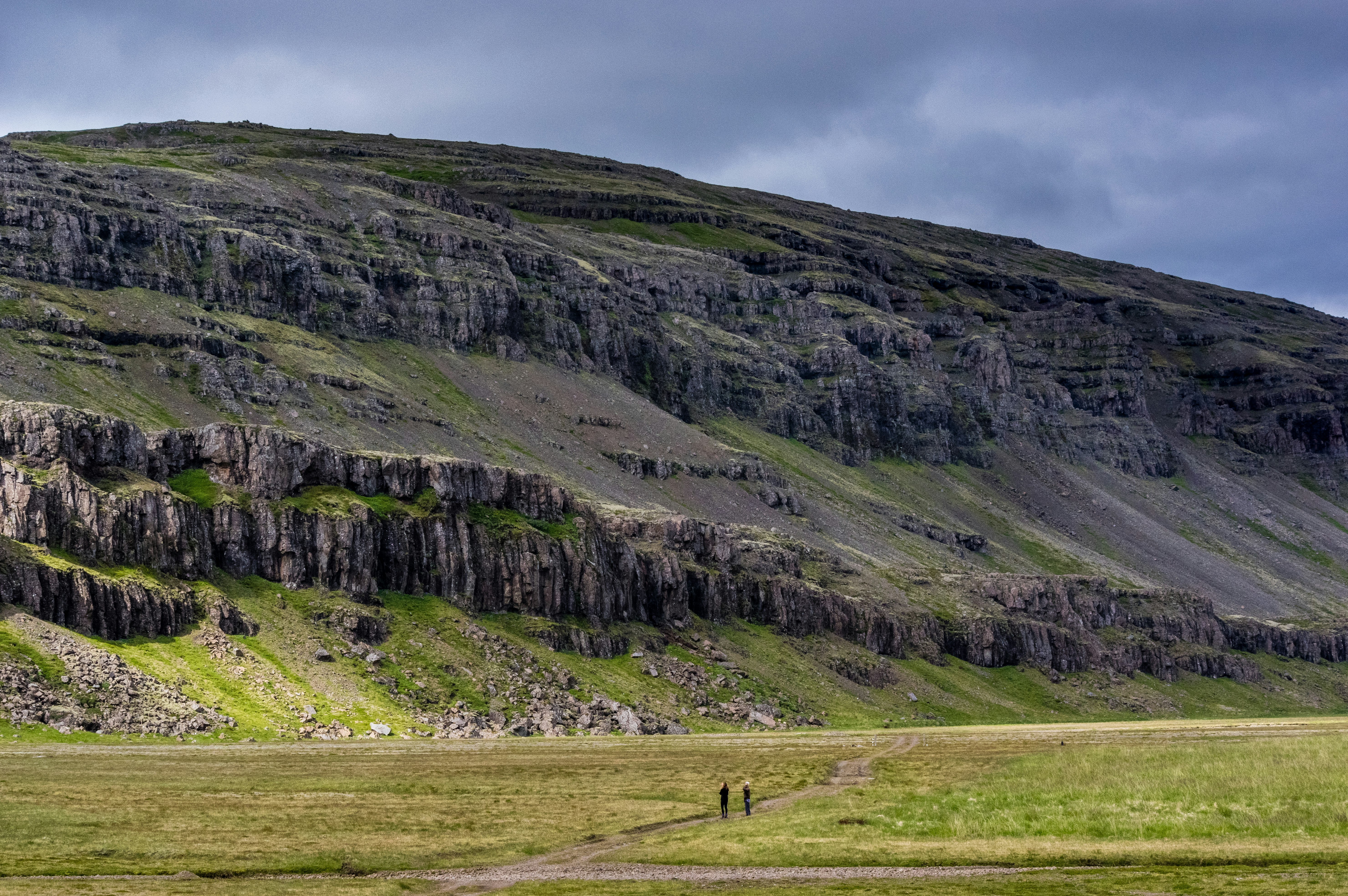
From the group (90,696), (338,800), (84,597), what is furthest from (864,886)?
(84,597)

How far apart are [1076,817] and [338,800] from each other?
4208cm

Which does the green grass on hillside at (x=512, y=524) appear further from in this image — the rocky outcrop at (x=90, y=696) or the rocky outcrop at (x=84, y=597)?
the rocky outcrop at (x=90, y=696)

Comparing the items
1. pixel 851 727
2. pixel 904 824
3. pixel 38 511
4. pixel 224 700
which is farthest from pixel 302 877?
pixel 851 727

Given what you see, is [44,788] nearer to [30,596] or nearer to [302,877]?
[302,877]

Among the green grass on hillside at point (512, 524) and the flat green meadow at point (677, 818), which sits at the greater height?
the green grass on hillside at point (512, 524)

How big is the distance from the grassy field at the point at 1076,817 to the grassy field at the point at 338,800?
8.52m

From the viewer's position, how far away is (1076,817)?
65.1m

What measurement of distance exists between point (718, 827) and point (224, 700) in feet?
249

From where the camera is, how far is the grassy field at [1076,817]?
2207 inches

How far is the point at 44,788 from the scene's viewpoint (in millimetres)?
76938

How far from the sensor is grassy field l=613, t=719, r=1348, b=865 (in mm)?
56062

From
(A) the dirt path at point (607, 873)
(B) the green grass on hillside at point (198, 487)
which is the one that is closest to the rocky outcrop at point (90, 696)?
(B) the green grass on hillside at point (198, 487)

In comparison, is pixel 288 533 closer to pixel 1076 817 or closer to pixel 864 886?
pixel 1076 817

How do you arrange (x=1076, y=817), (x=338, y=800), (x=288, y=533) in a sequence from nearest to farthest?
(x=1076, y=817), (x=338, y=800), (x=288, y=533)
